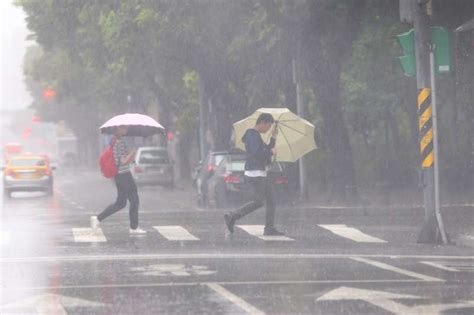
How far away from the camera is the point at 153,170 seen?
50.5 metres

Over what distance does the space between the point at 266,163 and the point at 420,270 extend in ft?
18.2

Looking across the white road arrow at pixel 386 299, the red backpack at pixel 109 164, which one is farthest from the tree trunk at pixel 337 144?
the white road arrow at pixel 386 299

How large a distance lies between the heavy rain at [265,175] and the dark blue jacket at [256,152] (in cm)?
3

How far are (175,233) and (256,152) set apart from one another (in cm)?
208

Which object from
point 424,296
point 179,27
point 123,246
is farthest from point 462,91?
point 424,296

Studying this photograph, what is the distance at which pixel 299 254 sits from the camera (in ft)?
51.6

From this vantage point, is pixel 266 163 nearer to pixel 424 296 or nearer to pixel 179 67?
pixel 424 296

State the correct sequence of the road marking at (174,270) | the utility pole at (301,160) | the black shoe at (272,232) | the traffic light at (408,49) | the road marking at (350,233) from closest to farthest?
1. the road marking at (174,270)
2. the traffic light at (408,49)
3. the road marking at (350,233)
4. the black shoe at (272,232)
5. the utility pole at (301,160)

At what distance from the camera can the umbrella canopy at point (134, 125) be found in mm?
20672

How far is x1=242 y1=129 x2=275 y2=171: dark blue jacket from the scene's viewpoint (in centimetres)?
1864

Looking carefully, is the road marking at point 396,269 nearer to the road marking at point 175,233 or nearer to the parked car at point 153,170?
the road marking at point 175,233

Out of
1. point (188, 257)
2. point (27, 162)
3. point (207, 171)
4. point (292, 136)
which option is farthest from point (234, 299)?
point (27, 162)

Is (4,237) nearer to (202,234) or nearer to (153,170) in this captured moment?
(202,234)

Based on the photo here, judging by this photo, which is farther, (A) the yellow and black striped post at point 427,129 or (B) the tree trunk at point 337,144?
(B) the tree trunk at point 337,144
